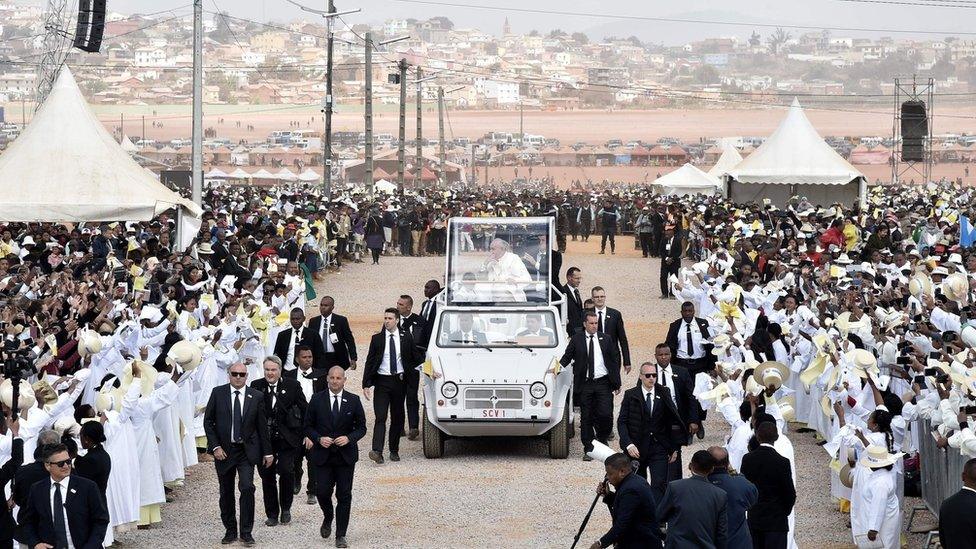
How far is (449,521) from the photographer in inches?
524

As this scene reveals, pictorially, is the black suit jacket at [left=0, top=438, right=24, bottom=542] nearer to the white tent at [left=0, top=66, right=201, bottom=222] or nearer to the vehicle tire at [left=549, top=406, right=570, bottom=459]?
the vehicle tire at [left=549, top=406, right=570, bottom=459]

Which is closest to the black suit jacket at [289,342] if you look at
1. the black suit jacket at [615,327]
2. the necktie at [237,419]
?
the black suit jacket at [615,327]

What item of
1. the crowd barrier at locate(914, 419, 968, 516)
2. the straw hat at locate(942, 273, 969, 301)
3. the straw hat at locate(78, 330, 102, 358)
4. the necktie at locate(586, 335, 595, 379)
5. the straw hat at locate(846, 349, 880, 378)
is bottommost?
the crowd barrier at locate(914, 419, 968, 516)

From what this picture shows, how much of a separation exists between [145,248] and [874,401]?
44.2 feet

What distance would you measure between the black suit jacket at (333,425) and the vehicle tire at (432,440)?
3356mm

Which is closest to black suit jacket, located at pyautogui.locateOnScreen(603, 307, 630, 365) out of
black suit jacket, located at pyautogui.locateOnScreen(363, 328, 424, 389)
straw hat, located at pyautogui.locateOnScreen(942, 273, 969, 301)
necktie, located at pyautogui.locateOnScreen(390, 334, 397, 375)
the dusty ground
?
the dusty ground

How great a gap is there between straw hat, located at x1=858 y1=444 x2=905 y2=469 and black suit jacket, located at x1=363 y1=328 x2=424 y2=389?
17.7ft

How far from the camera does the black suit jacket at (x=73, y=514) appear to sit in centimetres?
959

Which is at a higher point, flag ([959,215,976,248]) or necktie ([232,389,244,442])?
flag ([959,215,976,248])

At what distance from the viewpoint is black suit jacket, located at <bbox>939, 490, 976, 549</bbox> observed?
8805 millimetres

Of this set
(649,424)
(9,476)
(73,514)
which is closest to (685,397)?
(649,424)

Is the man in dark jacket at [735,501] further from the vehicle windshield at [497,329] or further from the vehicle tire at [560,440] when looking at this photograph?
the vehicle windshield at [497,329]

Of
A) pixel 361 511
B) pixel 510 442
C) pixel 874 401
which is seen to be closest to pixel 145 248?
pixel 510 442

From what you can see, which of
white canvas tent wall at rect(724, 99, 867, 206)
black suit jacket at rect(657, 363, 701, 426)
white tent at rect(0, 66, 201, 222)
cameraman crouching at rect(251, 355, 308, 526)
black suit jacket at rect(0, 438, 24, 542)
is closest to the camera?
black suit jacket at rect(0, 438, 24, 542)
